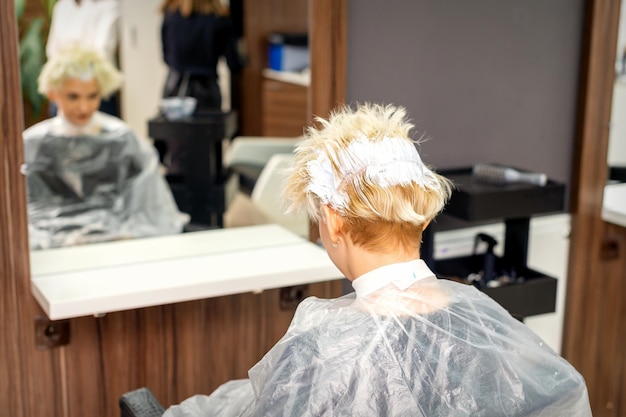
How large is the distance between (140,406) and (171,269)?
0.55m

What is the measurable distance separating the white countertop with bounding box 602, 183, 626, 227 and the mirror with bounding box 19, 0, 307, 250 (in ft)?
4.85

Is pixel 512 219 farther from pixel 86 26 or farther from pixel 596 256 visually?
pixel 86 26

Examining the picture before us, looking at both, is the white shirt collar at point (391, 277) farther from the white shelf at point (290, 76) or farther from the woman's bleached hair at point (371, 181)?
the white shelf at point (290, 76)

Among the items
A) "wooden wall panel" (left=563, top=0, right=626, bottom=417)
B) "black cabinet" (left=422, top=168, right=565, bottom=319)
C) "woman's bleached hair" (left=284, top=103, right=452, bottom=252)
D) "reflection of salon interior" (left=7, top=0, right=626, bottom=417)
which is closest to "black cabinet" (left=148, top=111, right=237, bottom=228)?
"reflection of salon interior" (left=7, top=0, right=626, bottom=417)

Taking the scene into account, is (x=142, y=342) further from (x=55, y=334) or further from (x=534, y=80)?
(x=534, y=80)

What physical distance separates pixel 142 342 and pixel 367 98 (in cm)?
92

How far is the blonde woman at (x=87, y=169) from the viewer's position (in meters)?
1.99

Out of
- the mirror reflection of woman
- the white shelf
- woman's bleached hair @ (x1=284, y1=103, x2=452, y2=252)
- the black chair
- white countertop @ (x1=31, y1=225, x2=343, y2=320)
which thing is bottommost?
the black chair

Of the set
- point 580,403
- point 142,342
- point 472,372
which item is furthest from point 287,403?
point 142,342

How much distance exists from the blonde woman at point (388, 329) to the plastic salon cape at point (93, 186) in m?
0.84

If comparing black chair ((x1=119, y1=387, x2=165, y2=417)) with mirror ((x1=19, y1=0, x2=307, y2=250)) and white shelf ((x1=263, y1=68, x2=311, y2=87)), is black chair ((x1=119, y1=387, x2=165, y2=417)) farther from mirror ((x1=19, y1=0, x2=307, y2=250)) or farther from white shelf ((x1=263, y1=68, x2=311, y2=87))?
white shelf ((x1=263, y1=68, x2=311, y2=87))

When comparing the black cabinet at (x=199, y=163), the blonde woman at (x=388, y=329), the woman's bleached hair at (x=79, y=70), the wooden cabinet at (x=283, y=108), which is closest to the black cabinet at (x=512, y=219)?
the wooden cabinet at (x=283, y=108)

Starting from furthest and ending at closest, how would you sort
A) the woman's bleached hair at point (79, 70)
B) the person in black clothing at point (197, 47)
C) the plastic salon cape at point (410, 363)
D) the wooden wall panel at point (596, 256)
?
the wooden wall panel at point (596, 256) < the person in black clothing at point (197, 47) < the woman's bleached hair at point (79, 70) < the plastic salon cape at point (410, 363)

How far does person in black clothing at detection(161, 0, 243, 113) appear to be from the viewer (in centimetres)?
207
